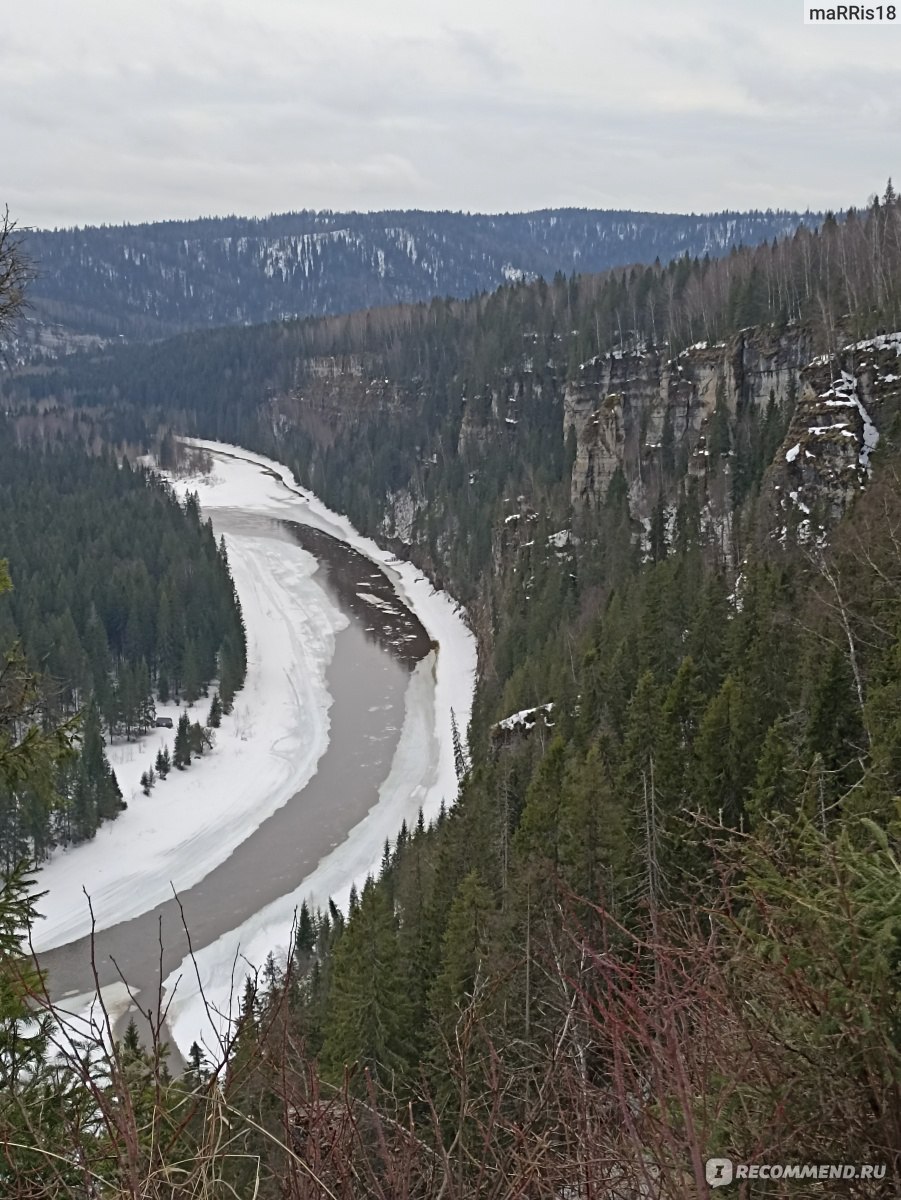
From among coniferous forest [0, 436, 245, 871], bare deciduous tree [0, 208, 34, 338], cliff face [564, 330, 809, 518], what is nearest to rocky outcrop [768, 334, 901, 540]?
cliff face [564, 330, 809, 518]

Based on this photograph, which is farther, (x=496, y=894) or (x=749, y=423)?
(x=749, y=423)

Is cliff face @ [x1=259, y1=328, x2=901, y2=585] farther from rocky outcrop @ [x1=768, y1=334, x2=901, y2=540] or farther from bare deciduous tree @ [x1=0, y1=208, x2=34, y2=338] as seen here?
bare deciduous tree @ [x1=0, y1=208, x2=34, y2=338]

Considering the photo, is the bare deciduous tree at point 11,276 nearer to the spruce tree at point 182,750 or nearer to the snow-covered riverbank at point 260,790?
the snow-covered riverbank at point 260,790

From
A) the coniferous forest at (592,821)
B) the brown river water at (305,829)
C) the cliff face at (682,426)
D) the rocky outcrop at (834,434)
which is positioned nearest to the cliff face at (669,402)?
the cliff face at (682,426)

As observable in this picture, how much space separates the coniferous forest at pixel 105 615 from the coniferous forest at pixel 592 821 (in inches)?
21.6

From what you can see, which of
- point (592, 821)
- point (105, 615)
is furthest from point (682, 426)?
point (592, 821)

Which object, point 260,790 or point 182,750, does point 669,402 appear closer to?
point 260,790

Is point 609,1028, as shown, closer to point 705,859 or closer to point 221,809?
point 705,859

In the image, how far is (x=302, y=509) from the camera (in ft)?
459

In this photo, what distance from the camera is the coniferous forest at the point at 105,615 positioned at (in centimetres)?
4816

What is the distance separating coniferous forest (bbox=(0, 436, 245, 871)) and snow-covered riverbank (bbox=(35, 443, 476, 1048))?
7.39 feet

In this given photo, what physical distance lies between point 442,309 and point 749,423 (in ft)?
310

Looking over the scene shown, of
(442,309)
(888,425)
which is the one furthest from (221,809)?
(442,309)

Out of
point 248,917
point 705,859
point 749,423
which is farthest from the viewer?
point 749,423
